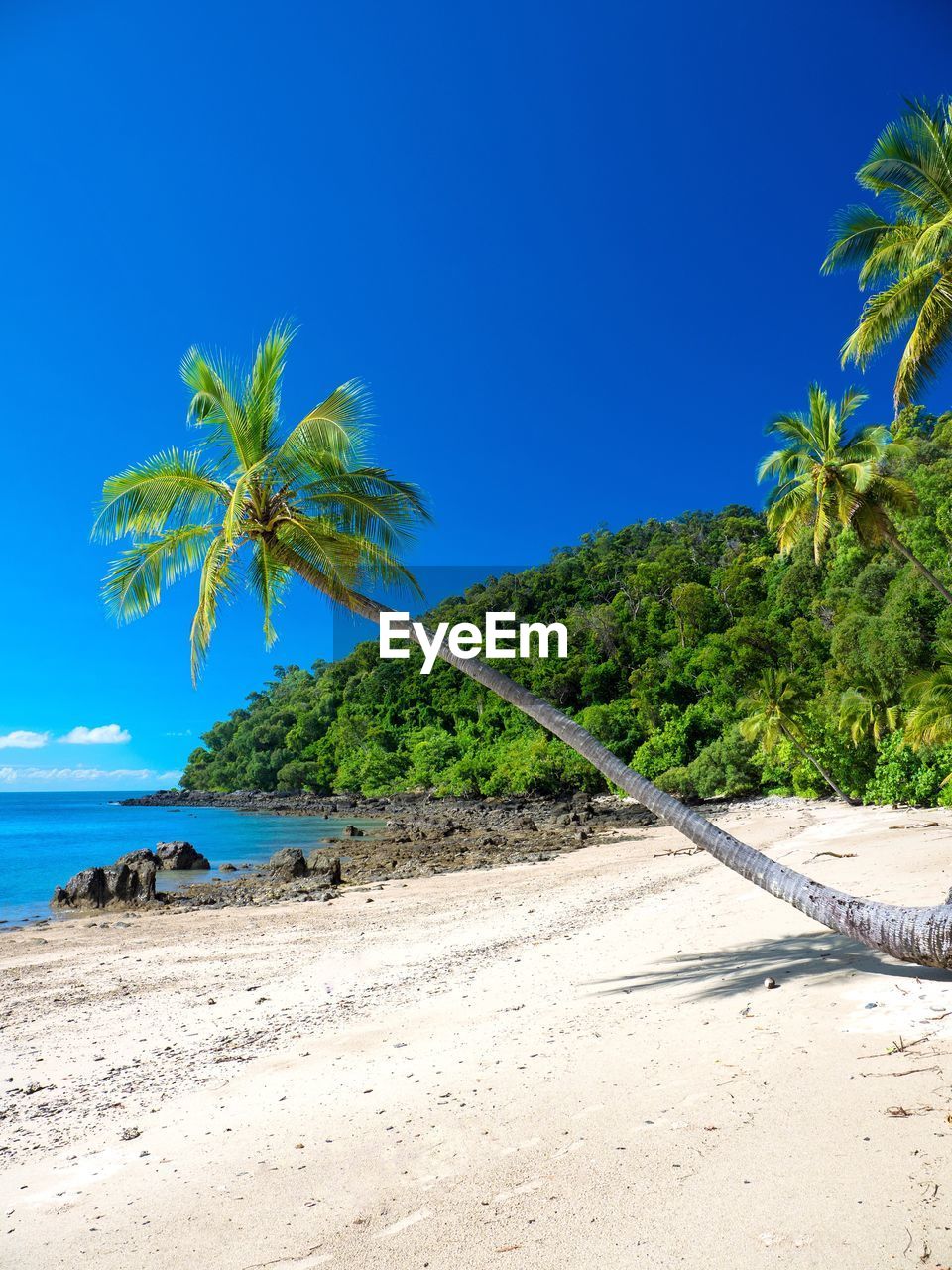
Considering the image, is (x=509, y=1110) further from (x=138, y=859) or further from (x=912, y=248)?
(x=138, y=859)

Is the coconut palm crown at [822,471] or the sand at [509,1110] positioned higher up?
the coconut palm crown at [822,471]

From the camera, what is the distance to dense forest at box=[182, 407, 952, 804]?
2900 cm

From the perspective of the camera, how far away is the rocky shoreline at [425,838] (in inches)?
822

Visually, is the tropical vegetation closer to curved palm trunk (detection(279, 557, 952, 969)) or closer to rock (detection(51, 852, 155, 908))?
curved palm trunk (detection(279, 557, 952, 969))

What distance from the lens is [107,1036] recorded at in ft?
24.8

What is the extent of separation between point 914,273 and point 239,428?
35.0 ft

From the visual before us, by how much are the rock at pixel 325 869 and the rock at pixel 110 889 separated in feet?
15.1

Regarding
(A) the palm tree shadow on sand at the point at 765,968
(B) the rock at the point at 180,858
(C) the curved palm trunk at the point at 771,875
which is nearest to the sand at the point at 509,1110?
(A) the palm tree shadow on sand at the point at 765,968

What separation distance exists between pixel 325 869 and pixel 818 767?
20.5 metres

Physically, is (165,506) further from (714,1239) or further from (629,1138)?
(714,1239)

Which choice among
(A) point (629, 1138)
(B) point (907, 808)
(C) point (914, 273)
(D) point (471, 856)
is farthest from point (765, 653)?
(A) point (629, 1138)

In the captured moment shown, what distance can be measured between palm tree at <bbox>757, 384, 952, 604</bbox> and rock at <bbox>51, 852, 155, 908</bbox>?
1858 cm

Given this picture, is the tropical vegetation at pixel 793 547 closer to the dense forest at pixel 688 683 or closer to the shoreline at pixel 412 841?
the dense forest at pixel 688 683

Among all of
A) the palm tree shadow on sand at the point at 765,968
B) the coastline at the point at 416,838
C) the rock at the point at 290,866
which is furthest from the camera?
the rock at the point at 290,866
